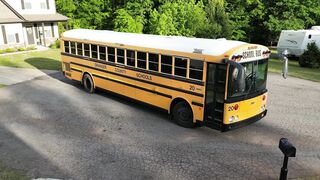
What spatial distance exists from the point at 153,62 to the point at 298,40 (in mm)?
21116

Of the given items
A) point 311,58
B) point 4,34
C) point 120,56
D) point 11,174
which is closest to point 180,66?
point 120,56

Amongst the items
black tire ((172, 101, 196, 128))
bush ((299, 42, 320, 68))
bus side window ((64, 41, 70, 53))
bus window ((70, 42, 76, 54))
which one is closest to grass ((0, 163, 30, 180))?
black tire ((172, 101, 196, 128))

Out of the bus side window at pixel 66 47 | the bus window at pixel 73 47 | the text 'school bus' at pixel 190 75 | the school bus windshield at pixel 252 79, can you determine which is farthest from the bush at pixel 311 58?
the bus side window at pixel 66 47

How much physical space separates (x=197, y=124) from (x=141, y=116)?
2416 millimetres

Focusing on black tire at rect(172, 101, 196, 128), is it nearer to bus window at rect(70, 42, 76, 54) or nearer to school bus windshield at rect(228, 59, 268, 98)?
school bus windshield at rect(228, 59, 268, 98)

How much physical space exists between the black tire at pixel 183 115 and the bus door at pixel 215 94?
2.89 feet

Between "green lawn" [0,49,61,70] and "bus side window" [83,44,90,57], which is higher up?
"bus side window" [83,44,90,57]

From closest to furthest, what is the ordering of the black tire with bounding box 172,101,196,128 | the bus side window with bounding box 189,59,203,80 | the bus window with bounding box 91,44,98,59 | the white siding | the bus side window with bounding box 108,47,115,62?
the bus side window with bounding box 189,59,203,80
the black tire with bounding box 172,101,196,128
the bus side window with bounding box 108,47,115,62
the bus window with bounding box 91,44,98,59
the white siding

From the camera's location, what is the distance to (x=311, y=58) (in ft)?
76.6

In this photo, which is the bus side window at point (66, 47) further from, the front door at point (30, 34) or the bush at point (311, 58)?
the front door at point (30, 34)

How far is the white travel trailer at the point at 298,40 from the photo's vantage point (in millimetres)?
26639

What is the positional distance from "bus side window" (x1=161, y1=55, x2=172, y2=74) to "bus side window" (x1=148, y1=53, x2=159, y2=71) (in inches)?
10.2

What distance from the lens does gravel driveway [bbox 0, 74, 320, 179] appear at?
752 centimetres

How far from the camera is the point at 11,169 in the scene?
295 inches
